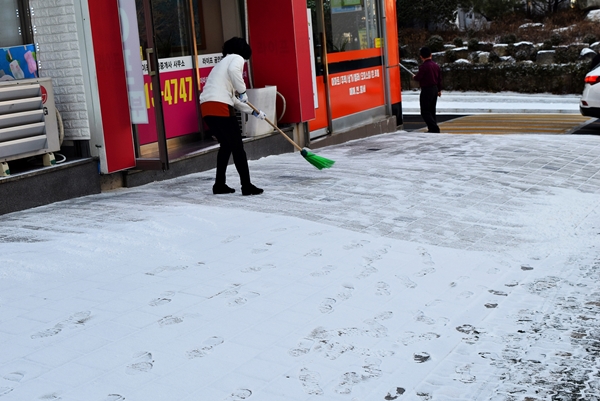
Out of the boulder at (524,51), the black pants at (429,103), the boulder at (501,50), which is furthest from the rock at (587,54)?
the black pants at (429,103)

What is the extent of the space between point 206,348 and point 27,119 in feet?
14.1

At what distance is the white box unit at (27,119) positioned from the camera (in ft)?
24.9

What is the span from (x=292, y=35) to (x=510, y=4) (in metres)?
19.8

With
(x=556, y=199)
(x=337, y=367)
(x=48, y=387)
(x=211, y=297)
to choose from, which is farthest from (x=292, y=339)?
(x=556, y=199)

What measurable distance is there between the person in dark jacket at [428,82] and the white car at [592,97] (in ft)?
9.10

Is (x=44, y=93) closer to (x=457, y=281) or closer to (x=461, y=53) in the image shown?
(x=457, y=281)

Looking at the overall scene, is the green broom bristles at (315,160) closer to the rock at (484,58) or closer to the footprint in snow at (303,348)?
the footprint in snow at (303,348)

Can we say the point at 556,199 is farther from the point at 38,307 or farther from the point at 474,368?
the point at 38,307

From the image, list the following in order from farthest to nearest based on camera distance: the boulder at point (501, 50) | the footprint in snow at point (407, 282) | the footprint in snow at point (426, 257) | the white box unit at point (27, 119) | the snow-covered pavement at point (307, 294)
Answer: the boulder at point (501, 50) → the white box unit at point (27, 119) → the footprint in snow at point (426, 257) → the footprint in snow at point (407, 282) → the snow-covered pavement at point (307, 294)

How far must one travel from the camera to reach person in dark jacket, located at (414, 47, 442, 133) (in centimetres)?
1396

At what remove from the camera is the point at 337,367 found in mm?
4137

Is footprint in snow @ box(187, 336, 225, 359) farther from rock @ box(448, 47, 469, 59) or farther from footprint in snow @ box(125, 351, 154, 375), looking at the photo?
rock @ box(448, 47, 469, 59)

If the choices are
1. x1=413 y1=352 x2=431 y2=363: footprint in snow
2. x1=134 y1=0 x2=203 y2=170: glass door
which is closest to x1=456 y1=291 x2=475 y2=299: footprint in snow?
x1=413 y1=352 x2=431 y2=363: footprint in snow

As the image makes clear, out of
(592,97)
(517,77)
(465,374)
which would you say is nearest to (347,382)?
(465,374)
